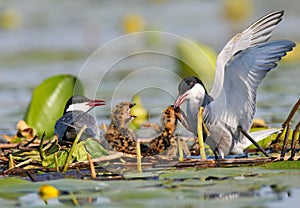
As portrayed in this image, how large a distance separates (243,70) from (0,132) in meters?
3.51

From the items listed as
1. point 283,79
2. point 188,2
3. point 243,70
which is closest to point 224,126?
point 243,70

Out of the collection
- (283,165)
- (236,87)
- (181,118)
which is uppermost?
(236,87)

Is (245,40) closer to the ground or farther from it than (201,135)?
farther from it

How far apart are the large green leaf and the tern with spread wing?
2.00 meters

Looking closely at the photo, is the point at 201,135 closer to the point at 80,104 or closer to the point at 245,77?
the point at 245,77

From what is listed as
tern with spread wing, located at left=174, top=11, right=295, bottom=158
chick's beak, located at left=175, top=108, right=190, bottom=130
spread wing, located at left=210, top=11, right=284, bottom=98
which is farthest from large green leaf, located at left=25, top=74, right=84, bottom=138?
spread wing, located at left=210, top=11, right=284, bottom=98

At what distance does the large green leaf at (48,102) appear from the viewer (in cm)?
856

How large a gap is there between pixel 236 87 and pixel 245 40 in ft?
1.22

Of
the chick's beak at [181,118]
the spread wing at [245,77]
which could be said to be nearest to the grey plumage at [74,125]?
the chick's beak at [181,118]

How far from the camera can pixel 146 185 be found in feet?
18.7

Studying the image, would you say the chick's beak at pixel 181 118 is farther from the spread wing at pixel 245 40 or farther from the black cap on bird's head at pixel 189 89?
the spread wing at pixel 245 40

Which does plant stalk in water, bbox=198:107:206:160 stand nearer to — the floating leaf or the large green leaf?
the floating leaf

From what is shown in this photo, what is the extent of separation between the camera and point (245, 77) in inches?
259

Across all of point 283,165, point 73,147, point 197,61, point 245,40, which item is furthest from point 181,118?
point 197,61
